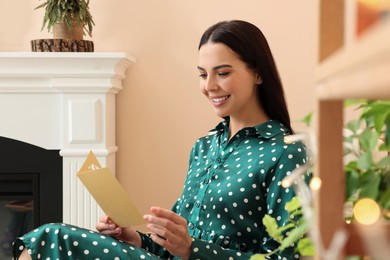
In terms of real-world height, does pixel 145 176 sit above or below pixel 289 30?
below

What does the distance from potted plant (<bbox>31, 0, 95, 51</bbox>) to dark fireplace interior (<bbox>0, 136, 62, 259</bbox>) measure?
0.39m

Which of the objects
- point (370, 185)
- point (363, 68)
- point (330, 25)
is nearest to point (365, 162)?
point (370, 185)

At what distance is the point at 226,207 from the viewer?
1.85 meters

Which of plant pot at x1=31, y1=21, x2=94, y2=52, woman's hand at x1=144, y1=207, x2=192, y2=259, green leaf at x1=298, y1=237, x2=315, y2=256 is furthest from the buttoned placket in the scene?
green leaf at x1=298, y1=237, x2=315, y2=256

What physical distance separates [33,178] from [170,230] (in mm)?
1251

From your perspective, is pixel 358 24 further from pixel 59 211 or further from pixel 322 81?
pixel 59 211

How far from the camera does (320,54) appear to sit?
2.11 ft

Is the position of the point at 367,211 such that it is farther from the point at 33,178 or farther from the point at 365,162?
the point at 33,178

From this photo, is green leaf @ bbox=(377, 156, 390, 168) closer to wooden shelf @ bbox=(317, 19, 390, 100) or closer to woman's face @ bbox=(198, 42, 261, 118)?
wooden shelf @ bbox=(317, 19, 390, 100)

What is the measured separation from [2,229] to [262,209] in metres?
1.47

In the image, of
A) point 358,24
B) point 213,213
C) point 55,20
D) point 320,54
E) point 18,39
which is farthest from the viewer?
point 18,39

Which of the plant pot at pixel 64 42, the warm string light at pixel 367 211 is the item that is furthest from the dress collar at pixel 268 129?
the warm string light at pixel 367 211

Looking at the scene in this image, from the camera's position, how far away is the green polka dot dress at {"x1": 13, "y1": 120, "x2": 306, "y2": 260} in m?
1.70

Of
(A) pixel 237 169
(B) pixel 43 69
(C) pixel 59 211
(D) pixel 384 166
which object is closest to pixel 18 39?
(B) pixel 43 69
